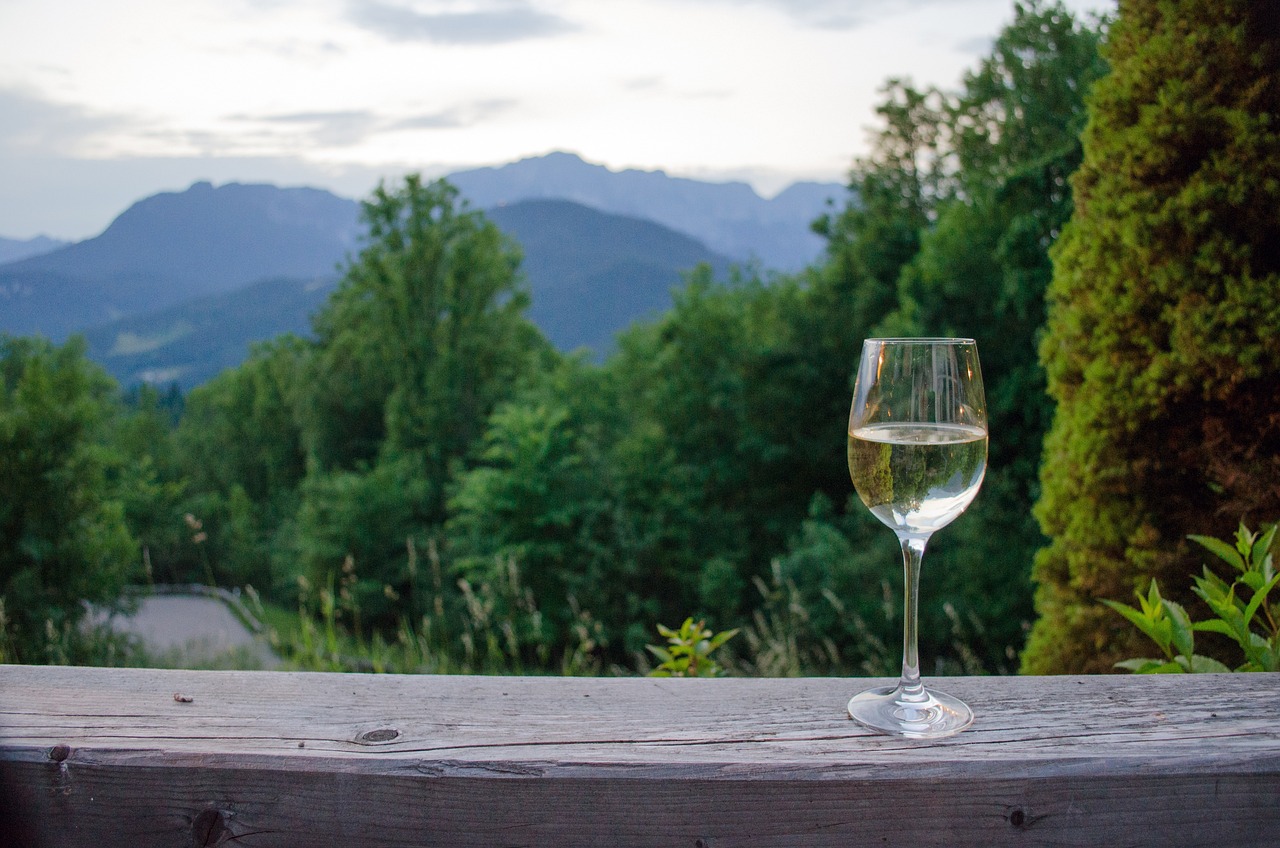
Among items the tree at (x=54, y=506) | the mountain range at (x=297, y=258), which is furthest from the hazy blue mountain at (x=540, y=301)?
the tree at (x=54, y=506)

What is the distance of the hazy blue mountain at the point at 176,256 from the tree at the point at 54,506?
1694 millimetres

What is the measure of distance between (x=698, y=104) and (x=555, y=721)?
2133cm

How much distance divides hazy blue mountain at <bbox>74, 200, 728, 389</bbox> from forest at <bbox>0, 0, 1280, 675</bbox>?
11.8 ft

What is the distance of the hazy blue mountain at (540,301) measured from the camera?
1530 inches

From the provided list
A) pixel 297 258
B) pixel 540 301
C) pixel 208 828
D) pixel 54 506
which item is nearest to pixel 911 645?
pixel 208 828

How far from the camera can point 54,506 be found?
14.7 m

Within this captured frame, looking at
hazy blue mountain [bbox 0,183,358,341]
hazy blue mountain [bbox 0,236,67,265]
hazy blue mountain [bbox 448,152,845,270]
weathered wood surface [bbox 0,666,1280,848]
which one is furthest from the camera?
hazy blue mountain [bbox 448,152,845,270]

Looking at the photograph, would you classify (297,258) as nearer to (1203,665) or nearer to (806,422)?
(806,422)

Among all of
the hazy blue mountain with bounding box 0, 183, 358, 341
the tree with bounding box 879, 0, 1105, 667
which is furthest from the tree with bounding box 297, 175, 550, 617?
the tree with bounding box 879, 0, 1105, 667

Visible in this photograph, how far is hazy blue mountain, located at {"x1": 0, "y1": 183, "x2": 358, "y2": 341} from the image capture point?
5807 millimetres

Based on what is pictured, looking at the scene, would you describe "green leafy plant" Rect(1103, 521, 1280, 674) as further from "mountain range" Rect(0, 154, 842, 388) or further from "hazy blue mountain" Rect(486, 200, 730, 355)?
"hazy blue mountain" Rect(486, 200, 730, 355)

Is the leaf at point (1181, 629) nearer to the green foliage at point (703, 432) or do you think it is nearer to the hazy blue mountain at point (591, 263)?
the green foliage at point (703, 432)

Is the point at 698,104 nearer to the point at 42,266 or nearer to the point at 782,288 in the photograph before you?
the point at 782,288

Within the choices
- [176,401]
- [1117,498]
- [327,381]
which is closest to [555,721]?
[1117,498]
